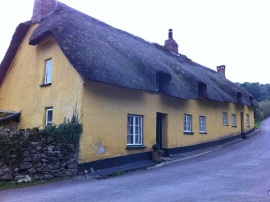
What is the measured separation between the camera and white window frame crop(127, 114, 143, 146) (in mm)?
13017

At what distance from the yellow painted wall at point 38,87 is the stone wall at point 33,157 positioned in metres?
1.85

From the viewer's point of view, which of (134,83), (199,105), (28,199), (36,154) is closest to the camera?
(28,199)

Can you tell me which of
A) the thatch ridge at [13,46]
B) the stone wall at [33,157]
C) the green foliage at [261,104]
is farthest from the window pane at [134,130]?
the green foliage at [261,104]

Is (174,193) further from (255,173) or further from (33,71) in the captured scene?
(33,71)

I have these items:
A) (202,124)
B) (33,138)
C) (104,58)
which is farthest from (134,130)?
(202,124)

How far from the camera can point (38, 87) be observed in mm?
13469

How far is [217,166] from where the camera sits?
39.2 feet

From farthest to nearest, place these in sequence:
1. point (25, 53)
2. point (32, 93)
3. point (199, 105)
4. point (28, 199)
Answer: point (199, 105) < point (25, 53) < point (32, 93) < point (28, 199)

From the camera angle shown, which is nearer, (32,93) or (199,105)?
(32,93)

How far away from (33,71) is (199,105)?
34.8 feet

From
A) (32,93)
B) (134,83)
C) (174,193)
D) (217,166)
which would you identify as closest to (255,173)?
(217,166)

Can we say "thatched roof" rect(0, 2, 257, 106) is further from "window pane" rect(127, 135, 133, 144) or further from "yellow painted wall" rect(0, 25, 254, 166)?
"window pane" rect(127, 135, 133, 144)

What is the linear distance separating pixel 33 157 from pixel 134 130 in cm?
500

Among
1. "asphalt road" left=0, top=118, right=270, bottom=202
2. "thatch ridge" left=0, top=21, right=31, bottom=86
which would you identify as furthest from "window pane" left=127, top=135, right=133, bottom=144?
"thatch ridge" left=0, top=21, right=31, bottom=86
